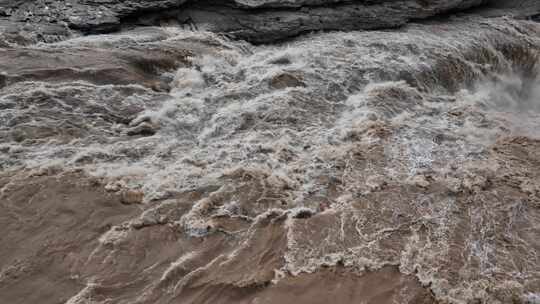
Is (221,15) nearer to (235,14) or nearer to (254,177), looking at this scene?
(235,14)

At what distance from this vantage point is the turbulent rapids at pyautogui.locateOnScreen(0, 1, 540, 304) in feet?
A: 13.1

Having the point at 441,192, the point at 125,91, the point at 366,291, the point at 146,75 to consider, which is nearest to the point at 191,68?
the point at 146,75

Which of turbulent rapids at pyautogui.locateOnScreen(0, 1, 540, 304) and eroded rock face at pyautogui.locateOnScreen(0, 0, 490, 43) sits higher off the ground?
eroded rock face at pyautogui.locateOnScreen(0, 0, 490, 43)

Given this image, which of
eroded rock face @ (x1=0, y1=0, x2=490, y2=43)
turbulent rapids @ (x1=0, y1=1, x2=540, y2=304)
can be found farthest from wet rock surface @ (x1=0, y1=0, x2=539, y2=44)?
turbulent rapids @ (x1=0, y1=1, x2=540, y2=304)

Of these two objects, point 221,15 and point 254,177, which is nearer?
point 254,177

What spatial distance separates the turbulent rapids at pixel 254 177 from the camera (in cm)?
400

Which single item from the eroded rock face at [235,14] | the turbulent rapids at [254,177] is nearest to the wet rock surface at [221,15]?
the eroded rock face at [235,14]

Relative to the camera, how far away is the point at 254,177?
515cm

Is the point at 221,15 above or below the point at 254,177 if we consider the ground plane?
above

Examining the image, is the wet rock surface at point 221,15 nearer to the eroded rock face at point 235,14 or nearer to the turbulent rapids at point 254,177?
the eroded rock face at point 235,14

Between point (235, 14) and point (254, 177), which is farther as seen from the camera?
point (235, 14)

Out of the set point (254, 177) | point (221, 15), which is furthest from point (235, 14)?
point (254, 177)

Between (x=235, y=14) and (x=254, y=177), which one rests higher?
(x=235, y=14)

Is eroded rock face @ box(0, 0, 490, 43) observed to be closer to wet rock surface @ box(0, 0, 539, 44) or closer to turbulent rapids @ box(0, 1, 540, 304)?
wet rock surface @ box(0, 0, 539, 44)
